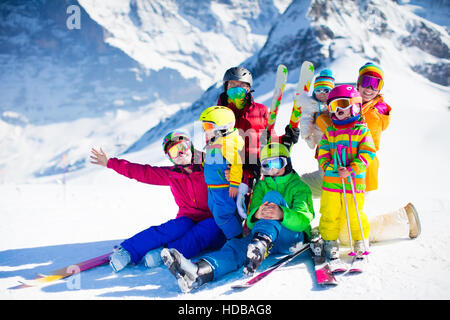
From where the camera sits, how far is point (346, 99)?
10.5ft

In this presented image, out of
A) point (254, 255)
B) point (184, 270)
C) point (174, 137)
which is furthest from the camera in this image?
point (174, 137)

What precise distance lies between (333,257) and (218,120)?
1835 millimetres

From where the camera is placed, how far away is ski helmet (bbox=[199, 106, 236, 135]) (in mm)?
3709

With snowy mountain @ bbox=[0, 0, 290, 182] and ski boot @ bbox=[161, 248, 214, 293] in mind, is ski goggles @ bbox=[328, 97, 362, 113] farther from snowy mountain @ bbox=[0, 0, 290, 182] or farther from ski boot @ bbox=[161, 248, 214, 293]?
snowy mountain @ bbox=[0, 0, 290, 182]

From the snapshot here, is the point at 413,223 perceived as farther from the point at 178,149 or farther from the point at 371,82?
the point at 178,149

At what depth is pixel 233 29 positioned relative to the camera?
191000 millimetres

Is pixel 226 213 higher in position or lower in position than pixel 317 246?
higher

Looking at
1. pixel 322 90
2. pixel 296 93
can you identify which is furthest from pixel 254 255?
pixel 296 93

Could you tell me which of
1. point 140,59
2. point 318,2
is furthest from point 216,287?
point 140,59

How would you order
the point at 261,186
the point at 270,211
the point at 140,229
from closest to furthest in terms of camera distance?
the point at 270,211, the point at 261,186, the point at 140,229

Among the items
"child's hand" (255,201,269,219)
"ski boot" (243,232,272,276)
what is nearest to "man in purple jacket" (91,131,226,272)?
"child's hand" (255,201,269,219)

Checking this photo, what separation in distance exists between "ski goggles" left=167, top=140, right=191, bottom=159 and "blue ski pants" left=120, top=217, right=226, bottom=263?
2.53 feet
